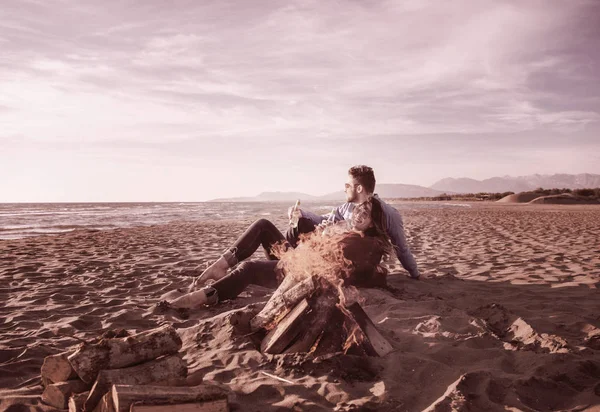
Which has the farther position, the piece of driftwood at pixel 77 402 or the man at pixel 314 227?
the man at pixel 314 227

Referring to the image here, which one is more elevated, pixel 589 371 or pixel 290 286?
pixel 290 286

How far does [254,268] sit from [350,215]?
1.55 m

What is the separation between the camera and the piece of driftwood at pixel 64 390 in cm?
259

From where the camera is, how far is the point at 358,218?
12.0 feet

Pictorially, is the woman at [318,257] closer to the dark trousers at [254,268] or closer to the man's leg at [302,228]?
Result: the dark trousers at [254,268]

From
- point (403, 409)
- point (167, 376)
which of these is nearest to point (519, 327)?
point (403, 409)

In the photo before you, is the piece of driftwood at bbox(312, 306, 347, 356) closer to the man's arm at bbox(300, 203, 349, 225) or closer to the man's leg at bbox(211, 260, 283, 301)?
the man's leg at bbox(211, 260, 283, 301)

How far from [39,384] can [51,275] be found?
4696 millimetres

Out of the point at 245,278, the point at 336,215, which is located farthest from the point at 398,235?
the point at 245,278

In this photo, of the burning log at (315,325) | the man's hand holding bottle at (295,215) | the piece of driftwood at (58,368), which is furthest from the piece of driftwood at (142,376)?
the man's hand holding bottle at (295,215)

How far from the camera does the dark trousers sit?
15.9ft

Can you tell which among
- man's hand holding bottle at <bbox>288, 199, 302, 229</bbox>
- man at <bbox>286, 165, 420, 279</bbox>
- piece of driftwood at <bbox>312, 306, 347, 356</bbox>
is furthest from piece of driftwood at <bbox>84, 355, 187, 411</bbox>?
man's hand holding bottle at <bbox>288, 199, 302, 229</bbox>

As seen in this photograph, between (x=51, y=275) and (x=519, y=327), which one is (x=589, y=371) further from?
(x=51, y=275)

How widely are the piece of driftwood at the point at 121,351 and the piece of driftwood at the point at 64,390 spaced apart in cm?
14
